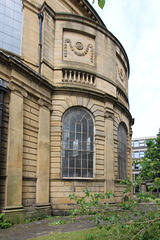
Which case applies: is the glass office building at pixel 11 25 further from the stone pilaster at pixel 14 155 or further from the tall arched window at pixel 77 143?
the tall arched window at pixel 77 143

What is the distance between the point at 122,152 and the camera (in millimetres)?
17734

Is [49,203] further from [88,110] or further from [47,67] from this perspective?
[47,67]

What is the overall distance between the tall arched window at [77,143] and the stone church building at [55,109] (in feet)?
0.17

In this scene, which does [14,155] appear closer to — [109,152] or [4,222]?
[4,222]

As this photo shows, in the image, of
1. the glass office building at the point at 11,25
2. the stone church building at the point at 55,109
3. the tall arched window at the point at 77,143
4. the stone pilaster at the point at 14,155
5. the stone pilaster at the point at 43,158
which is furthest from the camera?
the tall arched window at the point at 77,143

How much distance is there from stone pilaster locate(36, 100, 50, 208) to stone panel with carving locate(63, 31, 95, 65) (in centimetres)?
392

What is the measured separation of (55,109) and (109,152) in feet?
13.4

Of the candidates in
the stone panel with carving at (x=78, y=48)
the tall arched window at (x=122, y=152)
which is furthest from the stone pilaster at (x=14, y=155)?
the tall arched window at (x=122, y=152)

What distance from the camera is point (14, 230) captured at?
893 centimetres

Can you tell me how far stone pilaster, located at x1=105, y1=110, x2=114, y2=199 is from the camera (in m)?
14.7

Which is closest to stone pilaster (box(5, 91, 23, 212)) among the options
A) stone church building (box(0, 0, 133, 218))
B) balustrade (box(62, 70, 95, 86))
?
stone church building (box(0, 0, 133, 218))

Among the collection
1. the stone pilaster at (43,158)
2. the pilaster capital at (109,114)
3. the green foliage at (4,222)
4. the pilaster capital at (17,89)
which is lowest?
the green foliage at (4,222)

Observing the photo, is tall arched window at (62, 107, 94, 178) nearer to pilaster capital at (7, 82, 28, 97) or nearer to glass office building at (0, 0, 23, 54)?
pilaster capital at (7, 82, 28, 97)

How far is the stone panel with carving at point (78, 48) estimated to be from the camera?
15236 mm
